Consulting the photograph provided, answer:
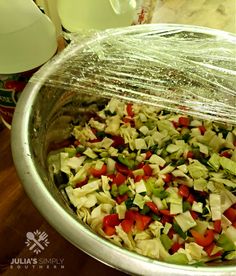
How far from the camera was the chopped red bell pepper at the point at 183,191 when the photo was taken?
696 mm

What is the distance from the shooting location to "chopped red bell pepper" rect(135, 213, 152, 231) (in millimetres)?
652

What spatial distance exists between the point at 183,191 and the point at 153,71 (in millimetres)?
254

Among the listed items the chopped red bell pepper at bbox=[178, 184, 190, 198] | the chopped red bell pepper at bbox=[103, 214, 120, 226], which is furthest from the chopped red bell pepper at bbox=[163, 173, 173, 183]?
the chopped red bell pepper at bbox=[103, 214, 120, 226]

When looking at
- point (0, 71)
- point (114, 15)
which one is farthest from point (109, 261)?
→ point (114, 15)

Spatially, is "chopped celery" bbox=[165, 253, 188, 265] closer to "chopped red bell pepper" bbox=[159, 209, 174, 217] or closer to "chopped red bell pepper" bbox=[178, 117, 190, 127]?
"chopped red bell pepper" bbox=[159, 209, 174, 217]

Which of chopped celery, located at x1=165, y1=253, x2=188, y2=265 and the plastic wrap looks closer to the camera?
chopped celery, located at x1=165, y1=253, x2=188, y2=265

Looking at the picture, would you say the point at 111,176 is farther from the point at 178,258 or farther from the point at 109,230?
the point at 178,258

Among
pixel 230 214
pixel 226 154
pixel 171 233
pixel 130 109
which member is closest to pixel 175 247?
pixel 171 233

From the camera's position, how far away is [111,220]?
0.65m

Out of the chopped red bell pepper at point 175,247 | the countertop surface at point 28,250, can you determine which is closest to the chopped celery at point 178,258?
the chopped red bell pepper at point 175,247

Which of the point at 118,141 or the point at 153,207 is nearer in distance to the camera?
the point at 153,207

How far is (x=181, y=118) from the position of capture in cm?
82

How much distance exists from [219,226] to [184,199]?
0.08 meters

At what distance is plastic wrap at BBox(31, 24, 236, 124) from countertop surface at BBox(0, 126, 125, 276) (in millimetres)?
279
